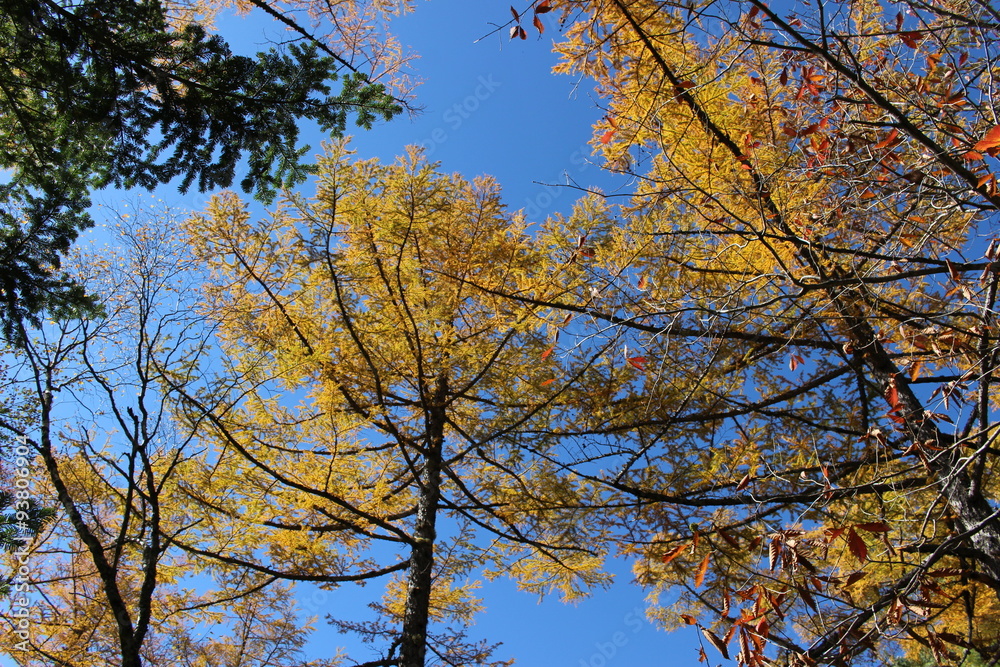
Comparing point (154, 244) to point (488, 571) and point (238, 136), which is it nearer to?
point (238, 136)

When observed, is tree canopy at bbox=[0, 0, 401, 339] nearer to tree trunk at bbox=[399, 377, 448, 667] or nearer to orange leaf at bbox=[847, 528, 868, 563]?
tree trunk at bbox=[399, 377, 448, 667]

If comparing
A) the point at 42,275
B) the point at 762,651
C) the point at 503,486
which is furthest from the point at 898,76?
the point at 42,275

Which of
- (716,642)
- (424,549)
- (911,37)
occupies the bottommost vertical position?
(716,642)

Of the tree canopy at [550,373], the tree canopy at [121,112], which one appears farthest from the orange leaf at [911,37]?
the tree canopy at [121,112]

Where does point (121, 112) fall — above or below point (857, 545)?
above

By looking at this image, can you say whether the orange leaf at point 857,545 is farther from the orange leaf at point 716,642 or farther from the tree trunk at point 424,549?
the tree trunk at point 424,549

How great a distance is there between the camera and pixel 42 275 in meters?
4.18

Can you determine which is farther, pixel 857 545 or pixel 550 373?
pixel 550 373

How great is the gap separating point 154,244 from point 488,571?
17.9 ft

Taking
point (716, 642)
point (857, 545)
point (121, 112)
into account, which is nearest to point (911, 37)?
point (857, 545)

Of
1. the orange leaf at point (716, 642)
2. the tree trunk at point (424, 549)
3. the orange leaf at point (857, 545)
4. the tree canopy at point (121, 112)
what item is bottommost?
the orange leaf at point (716, 642)

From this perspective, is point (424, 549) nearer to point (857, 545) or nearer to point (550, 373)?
point (550, 373)

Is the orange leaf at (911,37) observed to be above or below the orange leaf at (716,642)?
above

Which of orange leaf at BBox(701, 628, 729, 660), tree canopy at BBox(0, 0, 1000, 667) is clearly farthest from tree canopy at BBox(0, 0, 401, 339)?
orange leaf at BBox(701, 628, 729, 660)
